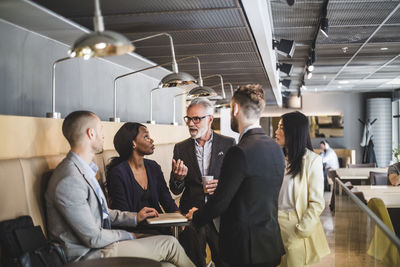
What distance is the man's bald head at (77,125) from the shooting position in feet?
10.6

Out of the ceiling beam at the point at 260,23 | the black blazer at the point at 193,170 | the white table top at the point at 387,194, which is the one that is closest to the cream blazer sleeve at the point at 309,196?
the black blazer at the point at 193,170

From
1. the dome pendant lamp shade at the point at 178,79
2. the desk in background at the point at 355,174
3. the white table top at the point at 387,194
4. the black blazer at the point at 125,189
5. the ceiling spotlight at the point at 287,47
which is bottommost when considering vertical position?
the desk in background at the point at 355,174

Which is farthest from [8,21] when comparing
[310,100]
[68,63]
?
[310,100]

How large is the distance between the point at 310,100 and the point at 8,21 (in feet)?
57.9

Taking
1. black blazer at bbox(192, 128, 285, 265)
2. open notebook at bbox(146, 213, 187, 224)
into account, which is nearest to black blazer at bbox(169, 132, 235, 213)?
open notebook at bbox(146, 213, 187, 224)

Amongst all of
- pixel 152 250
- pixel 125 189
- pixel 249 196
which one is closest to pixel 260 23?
pixel 125 189

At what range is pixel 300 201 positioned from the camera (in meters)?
3.30

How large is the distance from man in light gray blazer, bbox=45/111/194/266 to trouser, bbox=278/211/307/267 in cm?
75

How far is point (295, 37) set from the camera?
8.66 metres

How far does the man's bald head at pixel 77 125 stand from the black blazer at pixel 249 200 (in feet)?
3.44

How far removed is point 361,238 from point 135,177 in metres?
1.85

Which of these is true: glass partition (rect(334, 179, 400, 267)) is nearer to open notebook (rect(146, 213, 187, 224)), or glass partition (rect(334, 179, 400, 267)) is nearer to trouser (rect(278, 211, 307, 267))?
trouser (rect(278, 211, 307, 267))

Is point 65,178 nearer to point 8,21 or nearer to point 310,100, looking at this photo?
point 8,21

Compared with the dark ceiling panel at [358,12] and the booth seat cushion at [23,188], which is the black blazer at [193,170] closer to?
the booth seat cushion at [23,188]
